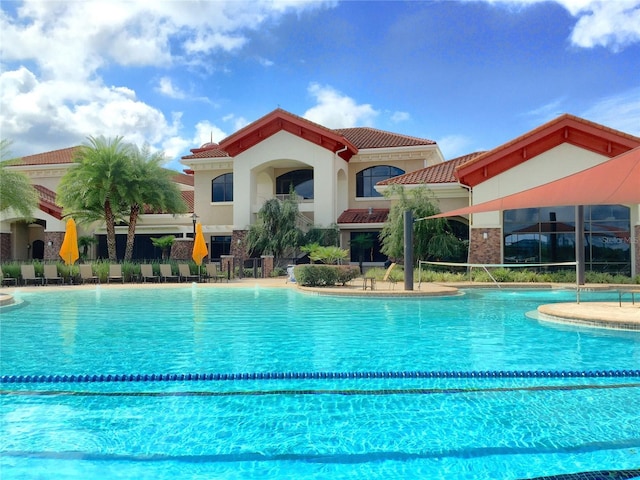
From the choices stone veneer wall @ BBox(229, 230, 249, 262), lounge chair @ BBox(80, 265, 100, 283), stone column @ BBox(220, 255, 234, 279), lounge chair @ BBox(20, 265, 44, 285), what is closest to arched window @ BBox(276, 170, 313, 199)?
stone veneer wall @ BBox(229, 230, 249, 262)

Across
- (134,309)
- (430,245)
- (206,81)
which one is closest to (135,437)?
(134,309)

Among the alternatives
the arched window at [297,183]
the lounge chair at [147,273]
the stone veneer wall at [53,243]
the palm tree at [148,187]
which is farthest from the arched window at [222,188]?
the lounge chair at [147,273]

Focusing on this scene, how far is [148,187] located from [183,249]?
567 cm

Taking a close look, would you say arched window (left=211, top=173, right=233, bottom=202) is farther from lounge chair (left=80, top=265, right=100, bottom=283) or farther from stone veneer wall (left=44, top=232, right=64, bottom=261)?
lounge chair (left=80, top=265, right=100, bottom=283)

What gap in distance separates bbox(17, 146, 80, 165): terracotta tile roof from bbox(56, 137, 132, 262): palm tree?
9.37 metres

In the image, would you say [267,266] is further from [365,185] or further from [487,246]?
[487,246]

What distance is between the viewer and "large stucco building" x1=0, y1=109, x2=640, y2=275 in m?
23.3

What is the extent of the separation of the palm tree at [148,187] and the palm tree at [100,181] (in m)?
0.38

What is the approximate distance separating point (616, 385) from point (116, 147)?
87.3ft

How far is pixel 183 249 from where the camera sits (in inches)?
1280

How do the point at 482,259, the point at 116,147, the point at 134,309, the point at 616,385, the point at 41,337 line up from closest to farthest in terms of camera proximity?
1. the point at 616,385
2. the point at 41,337
3. the point at 134,309
4. the point at 482,259
5. the point at 116,147

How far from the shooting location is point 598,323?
35.0 ft

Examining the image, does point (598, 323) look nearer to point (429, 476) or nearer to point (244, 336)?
point (244, 336)

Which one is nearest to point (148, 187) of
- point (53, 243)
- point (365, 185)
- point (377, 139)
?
point (53, 243)
